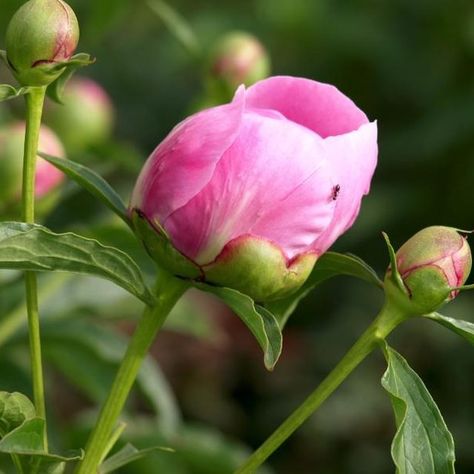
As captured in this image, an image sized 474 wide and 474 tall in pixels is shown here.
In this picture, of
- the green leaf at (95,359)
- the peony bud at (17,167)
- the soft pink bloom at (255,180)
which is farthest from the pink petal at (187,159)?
the green leaf at (95,359)

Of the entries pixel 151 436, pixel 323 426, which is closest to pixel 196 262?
pixel 151 436

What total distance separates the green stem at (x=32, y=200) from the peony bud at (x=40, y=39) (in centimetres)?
1

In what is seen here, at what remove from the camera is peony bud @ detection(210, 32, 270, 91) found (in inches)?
52.7

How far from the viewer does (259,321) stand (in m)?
0.70

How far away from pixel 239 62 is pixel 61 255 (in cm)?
68

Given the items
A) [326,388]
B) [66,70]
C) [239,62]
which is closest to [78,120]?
[239,62]

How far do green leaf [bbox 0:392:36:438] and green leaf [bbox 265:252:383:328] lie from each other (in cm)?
16

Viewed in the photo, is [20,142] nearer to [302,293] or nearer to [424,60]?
[302,293]

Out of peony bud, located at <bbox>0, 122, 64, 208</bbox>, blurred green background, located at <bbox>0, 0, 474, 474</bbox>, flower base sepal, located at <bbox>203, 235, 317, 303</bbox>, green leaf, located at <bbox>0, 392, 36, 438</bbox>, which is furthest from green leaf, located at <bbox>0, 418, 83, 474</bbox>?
blurred green background, located at <bbox>0, 0, 474, 474</bbox>

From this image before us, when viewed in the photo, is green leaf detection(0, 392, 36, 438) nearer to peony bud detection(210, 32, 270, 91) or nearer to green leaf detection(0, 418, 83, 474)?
green leaf detection(0, 418, 83, 474)

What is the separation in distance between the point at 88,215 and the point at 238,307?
1064 mm

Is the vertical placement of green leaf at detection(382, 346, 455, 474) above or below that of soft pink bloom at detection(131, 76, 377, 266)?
below

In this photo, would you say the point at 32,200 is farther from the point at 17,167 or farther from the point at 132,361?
the point at 17,167

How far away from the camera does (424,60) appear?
2.70m
